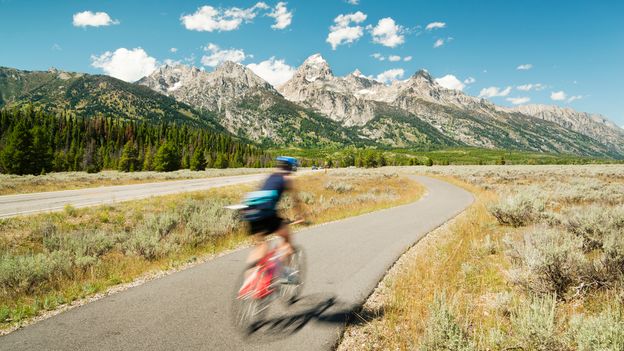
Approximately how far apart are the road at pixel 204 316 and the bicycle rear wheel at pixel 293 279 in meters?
0.19

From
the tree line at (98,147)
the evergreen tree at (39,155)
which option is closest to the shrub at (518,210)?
the evergreen tree at (39,155)

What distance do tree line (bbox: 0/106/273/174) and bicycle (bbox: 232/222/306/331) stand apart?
63.6 m

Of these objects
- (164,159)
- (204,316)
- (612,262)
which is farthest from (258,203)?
(164,159)

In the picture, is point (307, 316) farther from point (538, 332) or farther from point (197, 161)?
point (197, 161)

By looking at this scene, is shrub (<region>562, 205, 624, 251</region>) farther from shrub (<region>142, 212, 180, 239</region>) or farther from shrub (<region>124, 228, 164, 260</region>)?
shrub (<region>142, 212, 180, 239</region>)

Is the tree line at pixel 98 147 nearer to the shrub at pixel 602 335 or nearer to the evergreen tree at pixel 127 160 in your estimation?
the evergreen tree at pixel 127 160

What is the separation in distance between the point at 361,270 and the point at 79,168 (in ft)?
312

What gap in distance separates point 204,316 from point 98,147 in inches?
4834

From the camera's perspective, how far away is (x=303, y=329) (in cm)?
516

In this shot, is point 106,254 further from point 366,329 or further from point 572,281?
point 572,281

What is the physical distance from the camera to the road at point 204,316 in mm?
4602

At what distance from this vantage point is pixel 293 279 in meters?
6.15

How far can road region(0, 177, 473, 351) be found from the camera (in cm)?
460

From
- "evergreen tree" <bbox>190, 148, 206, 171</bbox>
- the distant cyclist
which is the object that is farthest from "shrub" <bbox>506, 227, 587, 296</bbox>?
"evergreen tree" <bbox>190, 148, 206, 171</bbox>
